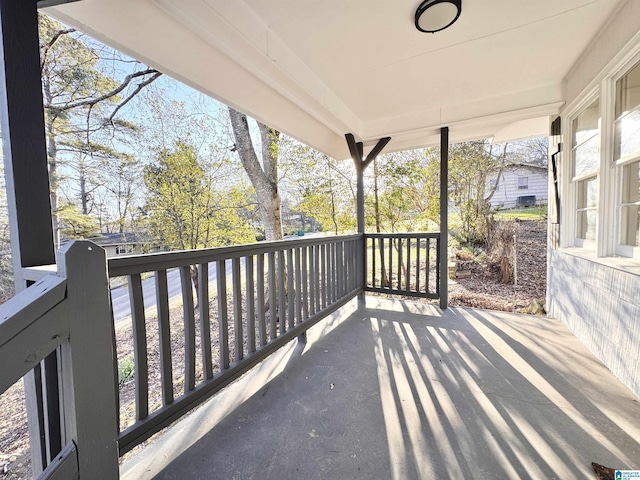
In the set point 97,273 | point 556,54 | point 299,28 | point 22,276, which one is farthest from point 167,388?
point 556,54

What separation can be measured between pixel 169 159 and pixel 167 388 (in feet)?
16.3

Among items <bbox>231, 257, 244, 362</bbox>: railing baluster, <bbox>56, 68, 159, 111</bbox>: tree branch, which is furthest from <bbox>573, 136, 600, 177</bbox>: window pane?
<bbox>56, 68, 159, 111</bbox>: tree branch

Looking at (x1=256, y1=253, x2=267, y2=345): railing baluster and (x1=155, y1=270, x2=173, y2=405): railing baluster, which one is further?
(x1=256, y1=253, x2=267, y2=345): railing baluster

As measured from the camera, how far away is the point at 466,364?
2193 mm

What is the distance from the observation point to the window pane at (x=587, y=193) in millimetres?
2479

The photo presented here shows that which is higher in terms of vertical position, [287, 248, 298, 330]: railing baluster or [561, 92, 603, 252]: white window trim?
[561, 92, 603, 252]: white window trim

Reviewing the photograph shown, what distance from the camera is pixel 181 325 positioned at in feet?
18.7

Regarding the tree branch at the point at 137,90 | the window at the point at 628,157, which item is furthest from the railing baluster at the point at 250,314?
the tree branch at the point at 137,90

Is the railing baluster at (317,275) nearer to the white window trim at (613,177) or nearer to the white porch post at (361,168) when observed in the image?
the white porch post at (361,168)

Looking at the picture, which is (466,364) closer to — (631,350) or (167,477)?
(631,350)

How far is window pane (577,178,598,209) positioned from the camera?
248cm

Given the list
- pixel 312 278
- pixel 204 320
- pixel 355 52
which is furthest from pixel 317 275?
pixel 355 52

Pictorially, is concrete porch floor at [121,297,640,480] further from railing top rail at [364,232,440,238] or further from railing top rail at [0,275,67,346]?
railing top rail at [364,232,440,238]

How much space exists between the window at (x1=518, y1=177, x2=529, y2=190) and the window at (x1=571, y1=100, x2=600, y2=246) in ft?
17.7
